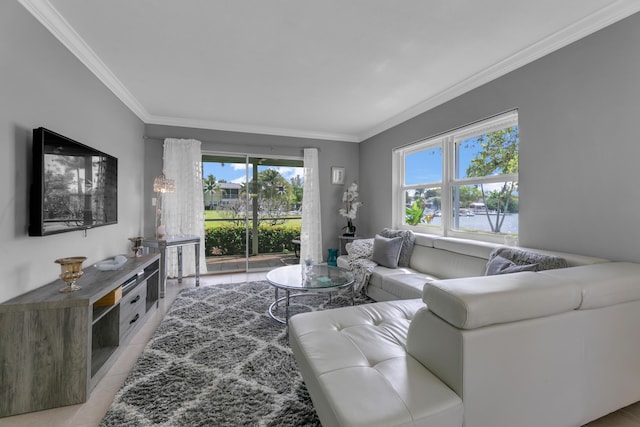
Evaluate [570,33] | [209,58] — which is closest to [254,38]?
[209,58]

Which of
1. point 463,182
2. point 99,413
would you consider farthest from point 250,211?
point 99,413

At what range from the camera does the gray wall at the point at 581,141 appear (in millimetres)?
1849

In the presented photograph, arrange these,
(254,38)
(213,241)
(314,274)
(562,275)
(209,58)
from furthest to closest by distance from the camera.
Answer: (213,241) < (314,274) < (209,58) < (254,38) < (562,275)

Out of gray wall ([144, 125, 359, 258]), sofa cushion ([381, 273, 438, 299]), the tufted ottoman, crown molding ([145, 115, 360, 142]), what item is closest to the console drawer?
the tufted ottoman

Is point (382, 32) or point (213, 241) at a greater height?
point (382, 32)

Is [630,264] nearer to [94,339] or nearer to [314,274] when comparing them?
[314,274]

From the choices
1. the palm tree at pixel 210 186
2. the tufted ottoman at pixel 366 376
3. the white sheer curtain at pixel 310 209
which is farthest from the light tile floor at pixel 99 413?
the white sheer curtain at pixel 310 209

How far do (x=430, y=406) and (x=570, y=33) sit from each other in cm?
279

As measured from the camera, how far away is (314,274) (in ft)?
9.82

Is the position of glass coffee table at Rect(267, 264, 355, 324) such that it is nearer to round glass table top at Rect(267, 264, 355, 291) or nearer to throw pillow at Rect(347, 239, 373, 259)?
round glass table top at Rect(267, 264, 355, 291)

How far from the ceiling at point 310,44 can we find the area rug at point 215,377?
2495 mm

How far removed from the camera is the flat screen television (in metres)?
1.80

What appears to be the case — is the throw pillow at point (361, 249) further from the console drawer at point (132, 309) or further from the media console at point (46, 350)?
A: the media console at point (46, 350)

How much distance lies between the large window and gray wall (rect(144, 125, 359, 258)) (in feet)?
4.04
